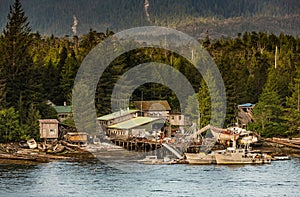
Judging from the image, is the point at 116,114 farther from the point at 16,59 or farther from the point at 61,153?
the point at 61,153

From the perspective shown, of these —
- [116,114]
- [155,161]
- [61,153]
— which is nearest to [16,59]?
[116,114]

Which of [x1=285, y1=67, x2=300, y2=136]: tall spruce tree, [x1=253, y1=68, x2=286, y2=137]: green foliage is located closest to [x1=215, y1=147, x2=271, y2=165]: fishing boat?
[x1=285, y1=67, x2=300, y2=136]: tall spruce tree

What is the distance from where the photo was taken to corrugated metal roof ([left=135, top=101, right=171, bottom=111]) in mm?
87188

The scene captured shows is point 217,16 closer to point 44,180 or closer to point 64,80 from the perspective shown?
point 64,80

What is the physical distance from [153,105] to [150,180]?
3456 centimetres

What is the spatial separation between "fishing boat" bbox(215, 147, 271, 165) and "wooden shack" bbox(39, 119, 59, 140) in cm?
1925

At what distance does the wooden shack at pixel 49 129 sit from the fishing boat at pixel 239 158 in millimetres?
19254

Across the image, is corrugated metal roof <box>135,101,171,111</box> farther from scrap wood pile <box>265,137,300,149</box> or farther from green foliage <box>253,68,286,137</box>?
scrap wood pile <box>265,137,300,149</box>

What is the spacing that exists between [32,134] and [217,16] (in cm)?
12026

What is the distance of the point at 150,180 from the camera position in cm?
5338

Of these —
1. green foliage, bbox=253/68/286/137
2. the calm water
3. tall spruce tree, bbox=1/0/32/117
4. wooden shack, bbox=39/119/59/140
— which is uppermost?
tall spruce tree, bbox=1/0/32/117

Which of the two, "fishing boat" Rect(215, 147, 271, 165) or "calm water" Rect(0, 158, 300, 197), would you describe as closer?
"calm water" Rect(0, 158, 300, 197)

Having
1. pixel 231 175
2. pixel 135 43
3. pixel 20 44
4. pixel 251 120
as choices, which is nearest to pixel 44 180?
pixel 231 175

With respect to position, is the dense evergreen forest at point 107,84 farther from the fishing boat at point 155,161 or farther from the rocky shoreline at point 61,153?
the fishing boat at point 155,161
